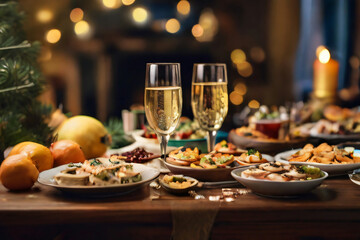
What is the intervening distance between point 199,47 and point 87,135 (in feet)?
13.3

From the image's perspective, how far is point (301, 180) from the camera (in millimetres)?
891

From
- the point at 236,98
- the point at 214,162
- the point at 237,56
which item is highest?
the point at 237,56

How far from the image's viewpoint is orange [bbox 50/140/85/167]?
3.89 ft

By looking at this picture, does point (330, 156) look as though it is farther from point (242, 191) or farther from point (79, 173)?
point (79, 173)

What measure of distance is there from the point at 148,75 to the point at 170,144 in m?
0.39

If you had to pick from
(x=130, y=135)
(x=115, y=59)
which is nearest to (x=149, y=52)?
(x=115, y=59)

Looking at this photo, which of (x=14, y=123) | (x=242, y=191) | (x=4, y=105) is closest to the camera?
(x=242, y=191)

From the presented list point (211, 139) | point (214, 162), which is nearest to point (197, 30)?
point (211, 139)

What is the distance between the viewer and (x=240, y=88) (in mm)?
5551

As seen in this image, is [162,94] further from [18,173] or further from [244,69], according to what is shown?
[244,69]

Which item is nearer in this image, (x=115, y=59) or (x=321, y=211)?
(x=321, y=211)

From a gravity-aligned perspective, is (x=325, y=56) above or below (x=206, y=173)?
above

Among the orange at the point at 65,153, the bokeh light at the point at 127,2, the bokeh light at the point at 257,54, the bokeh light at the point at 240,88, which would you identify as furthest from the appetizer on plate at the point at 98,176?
the bokeh light at the point at 257,54

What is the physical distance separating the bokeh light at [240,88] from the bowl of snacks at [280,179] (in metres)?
4.62
